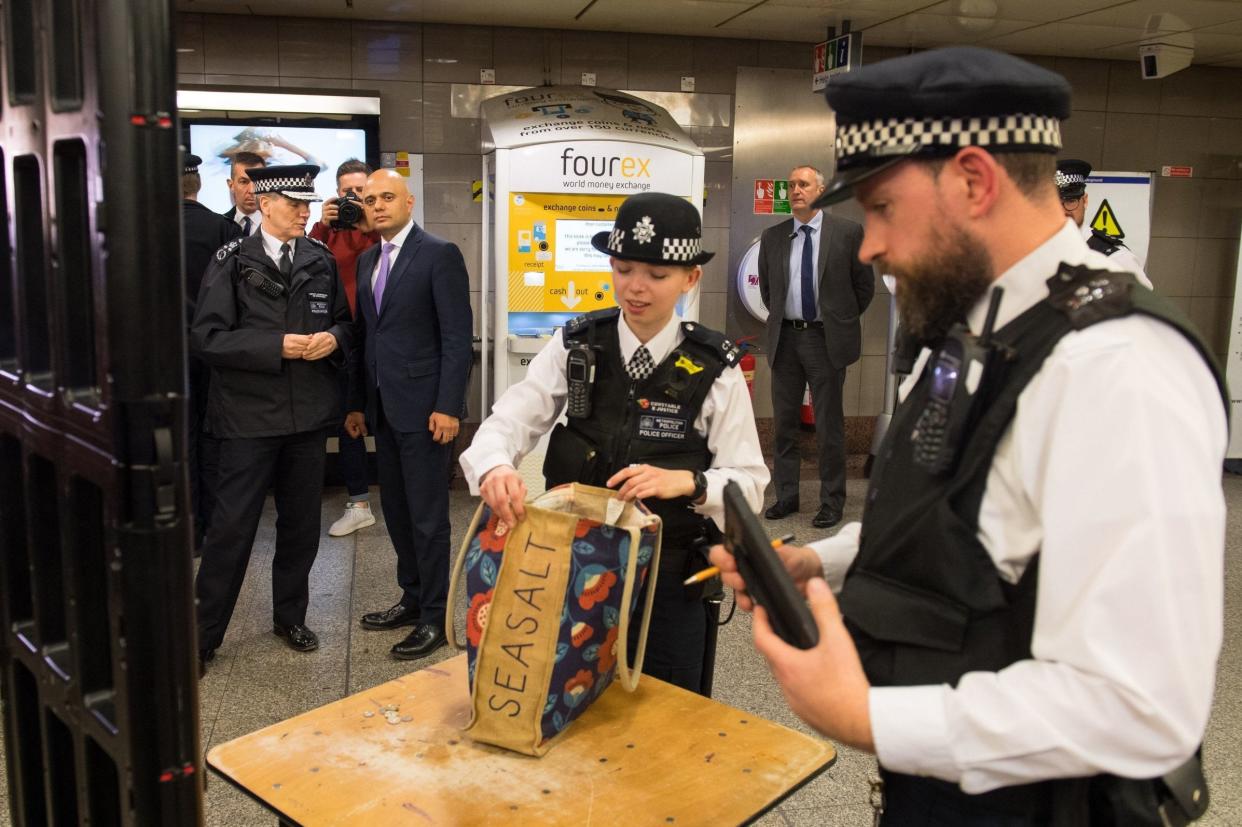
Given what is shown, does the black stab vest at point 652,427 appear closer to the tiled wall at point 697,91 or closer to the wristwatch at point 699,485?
the wristwatch at point 699,485

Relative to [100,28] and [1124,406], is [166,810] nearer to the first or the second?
[100,28]

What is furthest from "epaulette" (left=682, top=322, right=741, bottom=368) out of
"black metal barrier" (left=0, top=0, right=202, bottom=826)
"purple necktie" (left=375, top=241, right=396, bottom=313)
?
"purple necktie" (left=375, top=241, right=396, bottom=313)

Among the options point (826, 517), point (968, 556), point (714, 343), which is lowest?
point (826, 517)

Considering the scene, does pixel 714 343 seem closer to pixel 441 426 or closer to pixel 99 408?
pixel 99 408

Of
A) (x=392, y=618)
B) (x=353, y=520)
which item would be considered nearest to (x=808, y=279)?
(x=353, y=520)

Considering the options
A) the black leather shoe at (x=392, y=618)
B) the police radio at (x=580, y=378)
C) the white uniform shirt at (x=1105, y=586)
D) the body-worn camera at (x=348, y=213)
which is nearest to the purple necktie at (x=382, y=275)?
the body-worn camera at (x=348, y=213)

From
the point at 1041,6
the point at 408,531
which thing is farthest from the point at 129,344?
the point at 1041,6

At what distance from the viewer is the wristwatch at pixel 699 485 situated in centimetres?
197

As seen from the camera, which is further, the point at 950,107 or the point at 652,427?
the point at 652,427

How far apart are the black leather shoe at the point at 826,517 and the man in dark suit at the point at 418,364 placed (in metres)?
2.33

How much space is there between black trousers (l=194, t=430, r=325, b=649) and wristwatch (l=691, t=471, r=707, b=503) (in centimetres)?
196

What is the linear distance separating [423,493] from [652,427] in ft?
5.79

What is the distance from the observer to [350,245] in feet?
15.9

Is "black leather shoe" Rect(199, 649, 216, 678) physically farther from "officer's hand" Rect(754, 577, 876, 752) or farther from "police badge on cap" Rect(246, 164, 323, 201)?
"officer's hand" Rect(754, 577, 876, 752)
